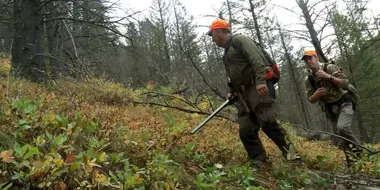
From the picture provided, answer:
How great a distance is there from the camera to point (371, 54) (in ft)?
83.4

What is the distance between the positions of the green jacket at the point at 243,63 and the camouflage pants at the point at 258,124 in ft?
0.63

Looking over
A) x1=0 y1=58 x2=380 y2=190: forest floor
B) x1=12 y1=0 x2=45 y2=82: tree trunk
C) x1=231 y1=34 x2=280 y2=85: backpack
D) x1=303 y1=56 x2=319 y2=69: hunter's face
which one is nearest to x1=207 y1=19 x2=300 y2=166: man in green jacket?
x1=231 y1=34 x2=280 y2=85: backpack

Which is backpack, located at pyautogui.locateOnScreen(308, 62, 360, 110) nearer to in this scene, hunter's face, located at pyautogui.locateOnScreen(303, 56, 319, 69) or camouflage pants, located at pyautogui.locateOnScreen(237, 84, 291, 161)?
hunter's face, located at pyautogui.locateOnScreen(303, 56, 319, 69)

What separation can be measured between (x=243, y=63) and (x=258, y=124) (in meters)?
0.87

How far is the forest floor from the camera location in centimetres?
241

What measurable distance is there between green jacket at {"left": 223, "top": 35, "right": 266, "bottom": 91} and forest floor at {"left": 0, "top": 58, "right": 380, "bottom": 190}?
36.7 inches

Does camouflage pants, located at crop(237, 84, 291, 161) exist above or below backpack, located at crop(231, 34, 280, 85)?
below

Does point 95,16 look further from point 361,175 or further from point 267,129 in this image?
point 361,175

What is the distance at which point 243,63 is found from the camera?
16.6ft

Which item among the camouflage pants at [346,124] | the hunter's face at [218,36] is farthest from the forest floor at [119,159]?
the hunter's face at [218,36]

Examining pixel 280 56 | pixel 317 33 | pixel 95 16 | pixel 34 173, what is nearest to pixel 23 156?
pixel 34 173

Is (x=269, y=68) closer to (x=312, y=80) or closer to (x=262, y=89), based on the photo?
(x=262, y=89)

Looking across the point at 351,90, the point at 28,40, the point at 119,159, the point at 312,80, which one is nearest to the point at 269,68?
the point at 312,80

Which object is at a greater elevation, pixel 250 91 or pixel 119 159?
pixel 250 91
